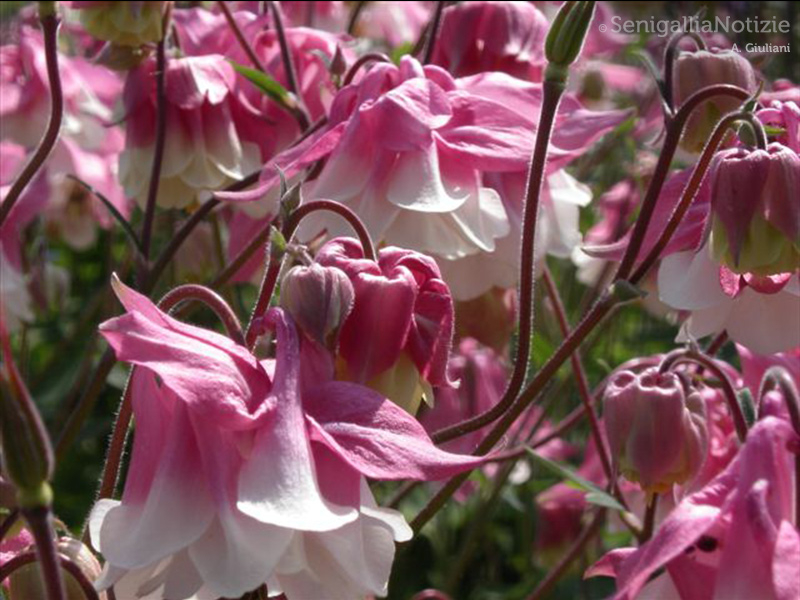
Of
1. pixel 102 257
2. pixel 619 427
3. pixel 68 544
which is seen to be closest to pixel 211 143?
pixel 619 427

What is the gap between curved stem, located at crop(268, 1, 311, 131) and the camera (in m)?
1.62

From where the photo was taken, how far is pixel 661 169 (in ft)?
3.93

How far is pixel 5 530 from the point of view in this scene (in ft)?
3.12

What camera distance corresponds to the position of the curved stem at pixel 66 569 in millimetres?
913

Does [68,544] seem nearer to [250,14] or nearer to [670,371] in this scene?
[670,371]

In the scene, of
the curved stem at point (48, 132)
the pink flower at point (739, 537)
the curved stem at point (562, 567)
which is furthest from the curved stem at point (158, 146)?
the pink flower at point (739, 537)

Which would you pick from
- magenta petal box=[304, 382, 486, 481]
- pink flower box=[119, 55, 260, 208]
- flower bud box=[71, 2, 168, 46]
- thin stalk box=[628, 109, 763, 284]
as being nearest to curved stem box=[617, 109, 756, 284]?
thin stalk box=[628, 109, 763, 284]

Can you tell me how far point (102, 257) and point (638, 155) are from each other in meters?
1.08

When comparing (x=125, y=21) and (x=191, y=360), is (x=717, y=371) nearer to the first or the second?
(x=191, y=360)

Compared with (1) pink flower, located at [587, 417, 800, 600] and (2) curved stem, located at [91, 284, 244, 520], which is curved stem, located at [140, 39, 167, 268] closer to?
(2) curved stem, located at [91, 284, 244, 520]

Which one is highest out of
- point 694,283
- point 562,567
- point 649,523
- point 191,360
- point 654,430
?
point 191,360

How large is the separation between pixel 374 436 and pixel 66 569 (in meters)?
0.20

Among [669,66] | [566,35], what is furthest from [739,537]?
[669,66]

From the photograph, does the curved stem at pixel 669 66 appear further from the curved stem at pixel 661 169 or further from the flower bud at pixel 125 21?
the flower bud at pixel 125 21
